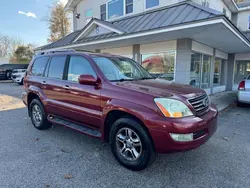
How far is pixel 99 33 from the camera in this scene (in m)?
10.7

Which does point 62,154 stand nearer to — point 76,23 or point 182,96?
point 182,96

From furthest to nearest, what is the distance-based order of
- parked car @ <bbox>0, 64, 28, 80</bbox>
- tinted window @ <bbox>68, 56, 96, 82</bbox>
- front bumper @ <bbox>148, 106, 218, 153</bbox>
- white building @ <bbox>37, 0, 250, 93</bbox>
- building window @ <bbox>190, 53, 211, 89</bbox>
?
parked car @ <bbox>0, 64, 28, 80</bbox>, building window @ <bbox>190, 53, 211, 89</bbox>, white building @ <bbox>37, 0, 250, 93</bbox>, tinted window @ <bbox>68, 56, 96, 82</bbox>, front bumper @ <bbox>148, 106, 218, 153</bbox>

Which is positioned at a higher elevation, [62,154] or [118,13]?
[118,13]

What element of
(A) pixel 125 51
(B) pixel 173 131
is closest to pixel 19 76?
(A) pixel 125 51

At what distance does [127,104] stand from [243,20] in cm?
1606

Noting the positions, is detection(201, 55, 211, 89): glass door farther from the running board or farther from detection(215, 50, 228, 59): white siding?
the running board

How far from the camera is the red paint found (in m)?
2.64

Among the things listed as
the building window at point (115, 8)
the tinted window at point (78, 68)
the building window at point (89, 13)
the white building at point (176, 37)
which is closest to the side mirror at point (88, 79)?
the tinted window at point (78, 68)

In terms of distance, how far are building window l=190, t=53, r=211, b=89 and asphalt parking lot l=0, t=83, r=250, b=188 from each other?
194 inches

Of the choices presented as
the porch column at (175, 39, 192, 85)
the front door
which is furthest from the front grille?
the porch column at (175, 39, 192, 85)

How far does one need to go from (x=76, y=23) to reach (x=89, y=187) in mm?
16070

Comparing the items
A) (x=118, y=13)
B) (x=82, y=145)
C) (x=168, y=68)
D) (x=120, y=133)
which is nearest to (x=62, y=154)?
(x=82, y=145)

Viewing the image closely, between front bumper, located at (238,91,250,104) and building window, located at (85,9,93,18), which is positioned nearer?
front bumper, located at (238,91,250,104)

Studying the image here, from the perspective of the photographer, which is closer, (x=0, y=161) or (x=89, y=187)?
(x=89, y=187)
